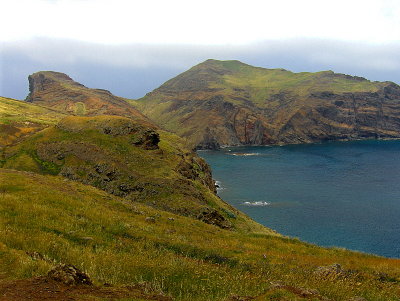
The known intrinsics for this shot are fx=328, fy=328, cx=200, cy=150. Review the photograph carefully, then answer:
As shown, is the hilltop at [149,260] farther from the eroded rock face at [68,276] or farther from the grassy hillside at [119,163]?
the grassy hillside at [119,163]

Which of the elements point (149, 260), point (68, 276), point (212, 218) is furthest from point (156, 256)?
point (212, 218)

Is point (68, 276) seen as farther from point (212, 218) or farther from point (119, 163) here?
point (119, 163)

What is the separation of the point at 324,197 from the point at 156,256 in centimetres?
10779

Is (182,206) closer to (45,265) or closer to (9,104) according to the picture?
(45,265)

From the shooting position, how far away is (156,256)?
17.3 m

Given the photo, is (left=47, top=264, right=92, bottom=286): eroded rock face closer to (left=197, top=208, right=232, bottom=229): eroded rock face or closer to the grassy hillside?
(left=197, top=208, right=232, bottom=229): eroded rock face

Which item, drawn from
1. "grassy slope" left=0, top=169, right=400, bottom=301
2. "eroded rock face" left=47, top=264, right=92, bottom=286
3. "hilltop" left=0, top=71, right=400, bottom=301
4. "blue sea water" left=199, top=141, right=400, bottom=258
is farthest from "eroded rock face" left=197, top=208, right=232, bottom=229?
"blue sea water" left=199, top=141, right=400, bottom=258

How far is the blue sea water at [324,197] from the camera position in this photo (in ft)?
265

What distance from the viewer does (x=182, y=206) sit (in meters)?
47.4

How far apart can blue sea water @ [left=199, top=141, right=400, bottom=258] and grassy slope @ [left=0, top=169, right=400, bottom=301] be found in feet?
182

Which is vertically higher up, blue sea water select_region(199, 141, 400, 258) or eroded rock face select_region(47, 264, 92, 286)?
eroded rock face select_region(47, 264, 92, 286)

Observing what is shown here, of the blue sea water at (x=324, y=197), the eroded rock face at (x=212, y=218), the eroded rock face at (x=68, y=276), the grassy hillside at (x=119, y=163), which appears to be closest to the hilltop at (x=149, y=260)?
the eroded rock face at (x=68, y=276)

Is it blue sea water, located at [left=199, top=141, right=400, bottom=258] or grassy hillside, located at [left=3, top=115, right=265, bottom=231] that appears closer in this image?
grassy hillside, located at [left=3, top=115, right=265, bottom=231]

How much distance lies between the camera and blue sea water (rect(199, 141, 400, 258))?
8069 centimetres
